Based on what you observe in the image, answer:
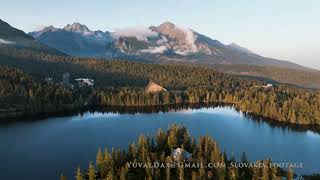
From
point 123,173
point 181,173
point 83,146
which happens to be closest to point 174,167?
point 181,173

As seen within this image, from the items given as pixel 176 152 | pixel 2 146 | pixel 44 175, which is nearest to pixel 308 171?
pixel 176 152

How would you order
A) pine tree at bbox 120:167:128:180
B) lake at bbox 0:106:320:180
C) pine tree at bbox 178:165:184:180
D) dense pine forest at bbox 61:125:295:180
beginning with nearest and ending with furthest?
pine tree at bbox 120:167:128:180 → pine tree at bbox 178:165:184:180 → dense pine forest at bbox 61:125:295:180 → lake at bbox 0:106:320:180

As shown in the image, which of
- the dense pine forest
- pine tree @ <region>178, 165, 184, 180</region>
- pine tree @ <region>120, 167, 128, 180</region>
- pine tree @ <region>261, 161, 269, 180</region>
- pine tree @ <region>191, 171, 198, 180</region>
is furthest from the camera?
the dense pine forest

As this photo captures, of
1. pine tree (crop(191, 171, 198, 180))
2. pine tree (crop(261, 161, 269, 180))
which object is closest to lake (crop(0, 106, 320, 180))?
pine tree (crop(261, 161, 269, 180))

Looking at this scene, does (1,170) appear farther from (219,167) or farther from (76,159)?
(219,167)

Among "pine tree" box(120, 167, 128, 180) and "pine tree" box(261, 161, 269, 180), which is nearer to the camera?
"pine tree" box(120, 167, 128, 180)

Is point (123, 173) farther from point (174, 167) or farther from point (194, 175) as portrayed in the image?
point (194, 175)

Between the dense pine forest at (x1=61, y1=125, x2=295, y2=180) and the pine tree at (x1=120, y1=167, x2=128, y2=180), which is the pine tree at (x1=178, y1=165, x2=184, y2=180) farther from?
the pine tree at (x1=120, y1=167, x2=128, y2=180)

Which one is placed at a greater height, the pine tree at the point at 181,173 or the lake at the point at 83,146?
the pine tree at the point at 181,173

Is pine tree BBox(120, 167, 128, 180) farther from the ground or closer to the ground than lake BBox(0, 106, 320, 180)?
farther from the ground

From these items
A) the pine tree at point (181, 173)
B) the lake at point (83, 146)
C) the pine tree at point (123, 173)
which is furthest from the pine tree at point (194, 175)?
the lake at point (83, 146)

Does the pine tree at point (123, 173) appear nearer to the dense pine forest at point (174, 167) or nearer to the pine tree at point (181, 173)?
the dense pine forest at point (174, 167)
